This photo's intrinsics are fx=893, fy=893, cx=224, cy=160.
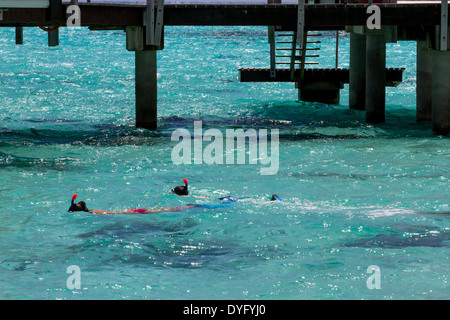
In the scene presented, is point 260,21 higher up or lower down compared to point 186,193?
higher up

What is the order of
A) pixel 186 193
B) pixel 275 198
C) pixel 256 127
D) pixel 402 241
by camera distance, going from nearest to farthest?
pixel 402 241 < pixel 275 198 < pixel 186 193 < pixel 256 127

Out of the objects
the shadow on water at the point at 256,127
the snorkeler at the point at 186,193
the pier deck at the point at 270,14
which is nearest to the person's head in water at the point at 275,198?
the snorkeler at the point at 186,193

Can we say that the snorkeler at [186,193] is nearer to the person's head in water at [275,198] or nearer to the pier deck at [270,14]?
the person's head in water at [275,198]

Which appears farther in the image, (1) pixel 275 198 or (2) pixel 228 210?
(1) pixel 275 198

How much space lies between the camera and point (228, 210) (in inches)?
607

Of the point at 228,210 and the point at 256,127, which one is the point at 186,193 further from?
the point at 256,127

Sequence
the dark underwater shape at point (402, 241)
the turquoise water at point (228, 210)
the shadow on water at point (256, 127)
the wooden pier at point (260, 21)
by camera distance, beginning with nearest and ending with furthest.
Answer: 1. the turquoise water at point (228, 210)
2. the dark underwater shape at point (402, 241)
3. the wooden pier at point (260, 21)
4. the shadow on water at point (256, 127)

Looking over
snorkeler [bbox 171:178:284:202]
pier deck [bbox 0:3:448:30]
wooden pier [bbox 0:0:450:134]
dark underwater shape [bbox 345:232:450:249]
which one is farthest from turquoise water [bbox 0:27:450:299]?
pier deck [bbox 0:3:448:30]

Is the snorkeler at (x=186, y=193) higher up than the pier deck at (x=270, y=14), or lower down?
lower down

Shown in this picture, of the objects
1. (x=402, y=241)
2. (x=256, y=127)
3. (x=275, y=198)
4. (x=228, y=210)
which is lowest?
(x=402, y=241)

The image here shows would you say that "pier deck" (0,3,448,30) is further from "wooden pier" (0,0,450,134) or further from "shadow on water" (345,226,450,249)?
"shadow on water" (345,226,450,249)

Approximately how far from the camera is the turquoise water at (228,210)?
1191cm

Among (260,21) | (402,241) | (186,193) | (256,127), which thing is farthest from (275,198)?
(256,127)
